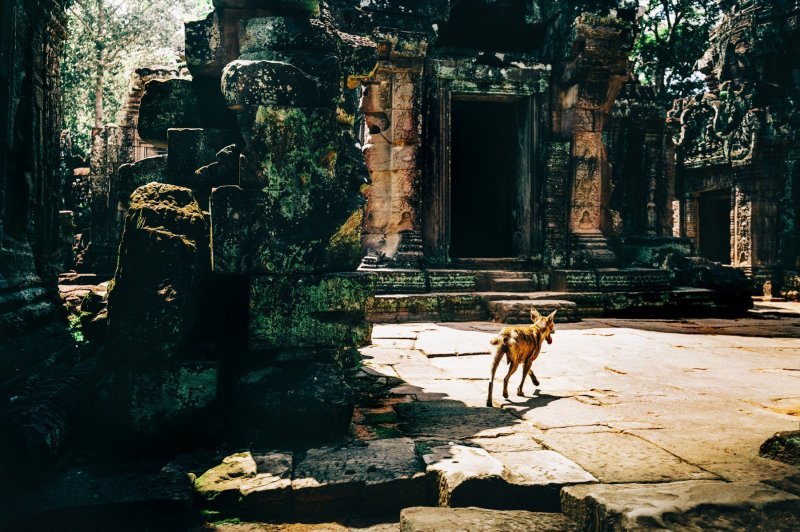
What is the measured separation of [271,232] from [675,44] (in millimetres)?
23392

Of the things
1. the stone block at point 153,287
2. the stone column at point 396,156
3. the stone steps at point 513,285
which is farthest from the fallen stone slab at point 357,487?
the stone steps at point 513,285

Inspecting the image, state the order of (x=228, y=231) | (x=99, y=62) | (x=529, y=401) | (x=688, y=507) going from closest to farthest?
(x=688, y=507)
(x=228, y=231)
(x=529, y=401)
(x=99, y=62)

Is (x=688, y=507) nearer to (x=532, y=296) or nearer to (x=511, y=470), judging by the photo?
(x=511, y=470)

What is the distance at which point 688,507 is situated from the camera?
1979 mm

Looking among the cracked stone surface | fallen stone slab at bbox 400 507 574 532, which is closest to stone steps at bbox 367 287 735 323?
the cracked stone surface

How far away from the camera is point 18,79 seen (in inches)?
141

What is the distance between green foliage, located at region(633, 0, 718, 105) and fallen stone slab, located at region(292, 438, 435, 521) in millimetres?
22475

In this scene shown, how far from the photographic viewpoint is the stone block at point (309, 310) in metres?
3.07

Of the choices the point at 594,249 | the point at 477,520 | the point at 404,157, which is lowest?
the point at 477,520

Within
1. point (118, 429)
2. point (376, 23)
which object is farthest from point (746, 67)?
point (118, 429)

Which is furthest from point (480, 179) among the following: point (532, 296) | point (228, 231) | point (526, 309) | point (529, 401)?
point (228, 231)

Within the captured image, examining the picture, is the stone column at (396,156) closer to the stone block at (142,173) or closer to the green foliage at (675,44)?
the stone block at (142,173)

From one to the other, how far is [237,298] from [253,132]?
2.81 feet

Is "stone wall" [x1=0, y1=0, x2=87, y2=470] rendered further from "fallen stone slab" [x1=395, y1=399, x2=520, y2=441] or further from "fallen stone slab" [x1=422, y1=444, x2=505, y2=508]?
"fallen stone slab" [x1=395, y1=399, x2=520, y2=441]
